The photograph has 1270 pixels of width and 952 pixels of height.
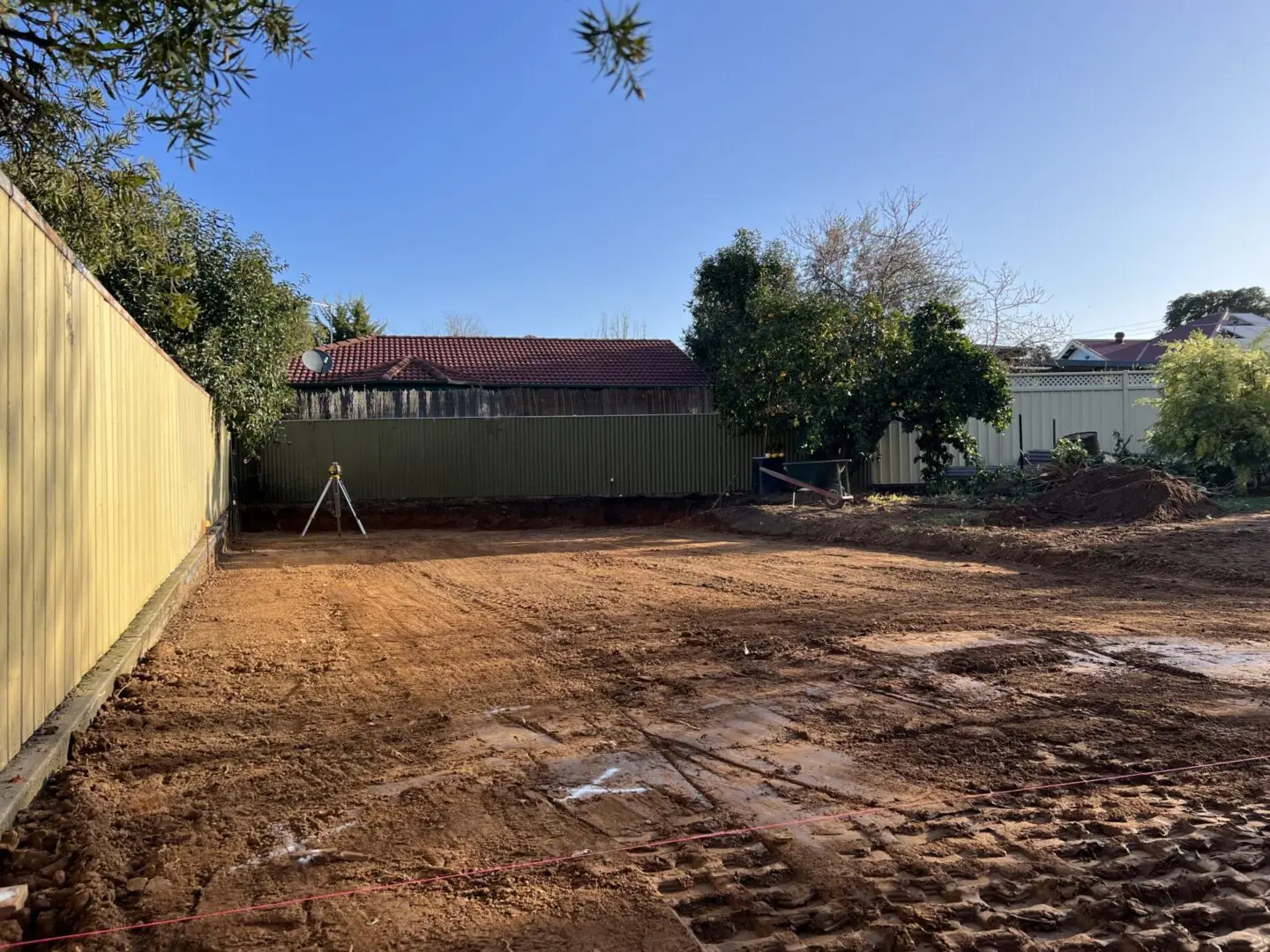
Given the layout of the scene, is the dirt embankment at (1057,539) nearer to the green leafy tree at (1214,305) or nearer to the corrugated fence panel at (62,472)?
the corrugated fence panel at (62,472)

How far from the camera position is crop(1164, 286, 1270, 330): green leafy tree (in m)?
54.9

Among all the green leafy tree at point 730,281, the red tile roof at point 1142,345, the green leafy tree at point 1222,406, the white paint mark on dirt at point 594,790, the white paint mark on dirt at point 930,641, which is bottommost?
the white paint mark on dirt at point 594,790

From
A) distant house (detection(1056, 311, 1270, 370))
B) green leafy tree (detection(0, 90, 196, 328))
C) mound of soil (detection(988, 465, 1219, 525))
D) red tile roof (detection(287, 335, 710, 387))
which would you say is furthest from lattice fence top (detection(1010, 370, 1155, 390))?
distant house (detection(1056, 311, 1270, 370))

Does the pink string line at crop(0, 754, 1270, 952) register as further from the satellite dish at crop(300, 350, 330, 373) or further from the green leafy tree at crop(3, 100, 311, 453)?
the satellite dish at crop(300, 350, 330, 373)

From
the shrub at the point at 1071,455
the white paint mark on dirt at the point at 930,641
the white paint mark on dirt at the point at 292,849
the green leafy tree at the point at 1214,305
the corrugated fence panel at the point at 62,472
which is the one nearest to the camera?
the white paint mark on dirt at the point at 292,849

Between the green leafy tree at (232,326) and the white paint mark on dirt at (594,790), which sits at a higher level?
the green leafy tree at (232,326)

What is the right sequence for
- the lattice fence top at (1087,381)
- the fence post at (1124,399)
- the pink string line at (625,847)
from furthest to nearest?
the fence post at (1124,399) < the lattice fence top at (1087,381) < the pink string line at (625,847)

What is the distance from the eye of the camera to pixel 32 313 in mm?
3289

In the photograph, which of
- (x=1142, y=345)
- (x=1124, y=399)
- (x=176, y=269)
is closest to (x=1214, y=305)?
(x=1142, y=345)

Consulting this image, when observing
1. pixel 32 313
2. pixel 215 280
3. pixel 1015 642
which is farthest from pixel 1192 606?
pixel 215 280

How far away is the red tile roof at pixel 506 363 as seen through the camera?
2042 cm

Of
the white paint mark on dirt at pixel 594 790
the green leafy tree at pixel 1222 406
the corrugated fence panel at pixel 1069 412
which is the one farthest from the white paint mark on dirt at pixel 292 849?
the corrugated fence panel at pixel 1069 412

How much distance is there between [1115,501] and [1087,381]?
8.87 meters

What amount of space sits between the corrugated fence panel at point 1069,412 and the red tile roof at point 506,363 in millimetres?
6939
